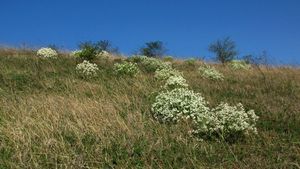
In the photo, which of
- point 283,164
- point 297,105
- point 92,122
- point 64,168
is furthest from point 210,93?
point 64,168

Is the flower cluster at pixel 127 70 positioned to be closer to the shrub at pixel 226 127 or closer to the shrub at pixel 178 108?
the shrub at pixel 178 108

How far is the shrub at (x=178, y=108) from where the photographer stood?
10000mm

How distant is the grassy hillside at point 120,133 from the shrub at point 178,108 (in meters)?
0.23

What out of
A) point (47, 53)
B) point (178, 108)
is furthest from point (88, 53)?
point (178, 108)

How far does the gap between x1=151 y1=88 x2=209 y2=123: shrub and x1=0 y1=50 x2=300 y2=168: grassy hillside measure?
0.23m

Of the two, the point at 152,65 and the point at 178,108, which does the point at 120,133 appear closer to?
the point at 178,108

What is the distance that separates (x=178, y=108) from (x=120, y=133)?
175 cm

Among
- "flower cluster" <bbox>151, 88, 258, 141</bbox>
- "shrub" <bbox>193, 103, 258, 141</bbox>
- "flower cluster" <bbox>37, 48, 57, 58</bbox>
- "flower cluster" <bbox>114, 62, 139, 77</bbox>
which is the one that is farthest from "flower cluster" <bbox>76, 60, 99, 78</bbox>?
"shrub" <bbox>193, 103, 258, 141</bbox>

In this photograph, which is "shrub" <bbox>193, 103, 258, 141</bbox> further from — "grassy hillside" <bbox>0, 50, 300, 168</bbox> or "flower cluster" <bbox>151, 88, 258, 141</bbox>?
"grassy hillside" <bbox>0, 50, 300, 168</bbox>

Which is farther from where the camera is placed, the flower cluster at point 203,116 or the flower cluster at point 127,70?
the flower cluster at point 127,70

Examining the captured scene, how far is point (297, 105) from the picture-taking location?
12289mm

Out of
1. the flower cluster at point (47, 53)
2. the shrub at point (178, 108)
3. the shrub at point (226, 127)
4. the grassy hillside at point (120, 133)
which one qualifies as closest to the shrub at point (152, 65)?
the flower cluster at point (47, 53)

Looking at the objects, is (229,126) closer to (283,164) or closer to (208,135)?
(208,135)

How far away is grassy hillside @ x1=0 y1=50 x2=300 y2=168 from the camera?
791 cm
